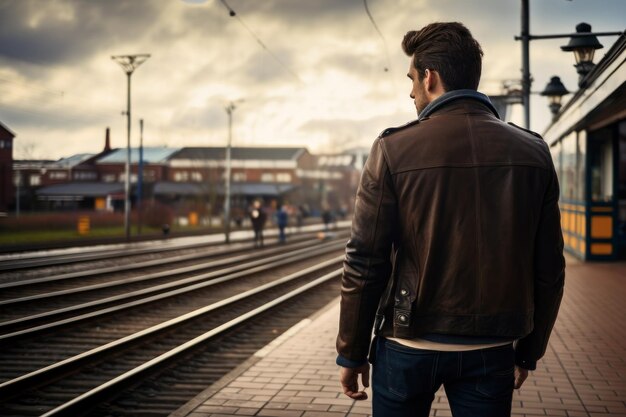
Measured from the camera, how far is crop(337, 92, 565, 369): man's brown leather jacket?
208 cm

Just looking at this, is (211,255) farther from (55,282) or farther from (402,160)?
(402,160)

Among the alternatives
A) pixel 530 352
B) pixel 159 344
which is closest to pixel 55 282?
pixel 159 344

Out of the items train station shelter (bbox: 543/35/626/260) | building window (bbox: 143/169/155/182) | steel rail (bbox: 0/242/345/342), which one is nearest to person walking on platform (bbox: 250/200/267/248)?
steel rail (bbox: 0/242/345/342)

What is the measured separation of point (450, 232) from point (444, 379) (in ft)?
1.42

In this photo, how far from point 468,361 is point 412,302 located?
24cm

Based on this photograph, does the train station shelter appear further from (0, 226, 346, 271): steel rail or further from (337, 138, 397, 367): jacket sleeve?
(0, 226, 346, 271): steel rail

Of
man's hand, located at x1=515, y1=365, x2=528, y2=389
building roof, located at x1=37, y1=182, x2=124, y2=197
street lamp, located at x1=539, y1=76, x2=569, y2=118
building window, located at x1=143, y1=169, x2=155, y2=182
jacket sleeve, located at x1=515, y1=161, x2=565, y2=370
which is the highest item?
street lamp, located at x1=539, y1=76, x2=569, y2=118

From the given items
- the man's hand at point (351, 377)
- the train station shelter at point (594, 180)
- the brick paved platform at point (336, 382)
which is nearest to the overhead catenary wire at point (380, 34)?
the train station shelter at point (594, 180)

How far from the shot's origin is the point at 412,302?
207 centimetres

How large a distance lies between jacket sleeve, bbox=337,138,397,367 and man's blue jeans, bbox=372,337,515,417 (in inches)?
3.6

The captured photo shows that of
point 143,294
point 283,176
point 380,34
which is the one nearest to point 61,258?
point 143,294

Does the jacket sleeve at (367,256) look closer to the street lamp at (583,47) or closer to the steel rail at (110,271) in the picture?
the steel rail at (110,271)

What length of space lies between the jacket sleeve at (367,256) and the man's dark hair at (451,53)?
11.5 inches

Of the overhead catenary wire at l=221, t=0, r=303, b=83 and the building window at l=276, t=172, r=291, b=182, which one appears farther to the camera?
the building window at l=276, t=172, r=291, b=182
